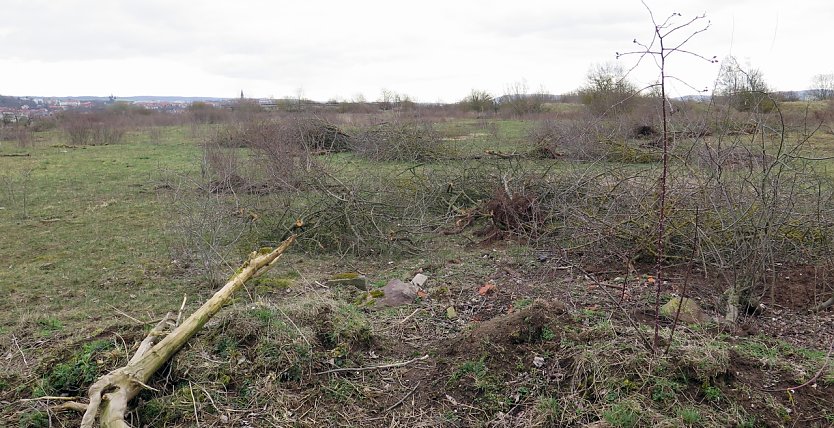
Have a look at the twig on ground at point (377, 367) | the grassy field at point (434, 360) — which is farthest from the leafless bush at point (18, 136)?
the twig on ground at point (377, 367)

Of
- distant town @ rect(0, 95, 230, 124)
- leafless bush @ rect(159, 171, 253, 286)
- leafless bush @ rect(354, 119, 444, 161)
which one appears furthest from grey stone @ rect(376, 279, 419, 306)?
distant town @ rect(0, 95, 230, 124)

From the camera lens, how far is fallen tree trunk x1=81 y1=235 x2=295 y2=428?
3.02m

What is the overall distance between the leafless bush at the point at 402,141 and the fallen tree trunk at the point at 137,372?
28.3 ft

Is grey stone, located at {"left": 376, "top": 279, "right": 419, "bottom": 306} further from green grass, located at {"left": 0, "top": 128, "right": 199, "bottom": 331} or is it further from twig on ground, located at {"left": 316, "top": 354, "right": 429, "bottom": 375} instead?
green grass, located at {"left": 0, "top": 128, "right": 199, "bottom": 331}

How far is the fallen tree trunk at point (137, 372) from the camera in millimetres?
3018

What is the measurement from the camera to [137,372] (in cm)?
329

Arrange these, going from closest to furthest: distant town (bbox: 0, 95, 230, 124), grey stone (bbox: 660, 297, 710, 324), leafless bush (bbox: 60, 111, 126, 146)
A: grey stone (bbox: 660, 297, 710, 324) < leafless bush (bbox: 60, 111, 126, 146) < distant town (bbox: 0, 95, 230, 124)

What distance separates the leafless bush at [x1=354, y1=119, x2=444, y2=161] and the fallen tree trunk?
8.62 meters

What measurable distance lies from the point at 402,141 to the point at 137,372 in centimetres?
1102

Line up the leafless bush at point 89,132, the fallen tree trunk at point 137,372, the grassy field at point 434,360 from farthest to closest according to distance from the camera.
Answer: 1. the leafless bush at point 89,132
2. the grassy field at point 434,360
3. the fallen tree trunk at point 137,372

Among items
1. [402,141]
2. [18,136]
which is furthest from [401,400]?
[18,136]

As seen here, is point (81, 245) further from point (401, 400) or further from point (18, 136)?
point (18, 136)

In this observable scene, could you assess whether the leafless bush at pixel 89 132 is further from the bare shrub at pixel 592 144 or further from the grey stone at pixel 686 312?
the grey stone at pixel 686 312

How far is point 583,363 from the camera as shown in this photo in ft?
10.9
